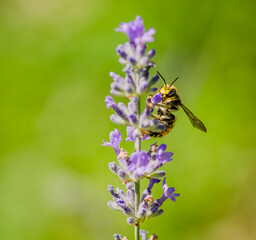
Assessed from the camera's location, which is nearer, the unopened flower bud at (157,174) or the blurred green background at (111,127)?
the unopened flower bud at (157,174)

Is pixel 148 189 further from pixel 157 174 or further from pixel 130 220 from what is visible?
pixel 130 220

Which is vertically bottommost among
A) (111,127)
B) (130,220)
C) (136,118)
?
(130,220)

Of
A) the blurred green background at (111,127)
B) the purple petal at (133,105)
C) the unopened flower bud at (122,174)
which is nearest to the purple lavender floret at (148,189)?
the unopened flower bud at (122,174)

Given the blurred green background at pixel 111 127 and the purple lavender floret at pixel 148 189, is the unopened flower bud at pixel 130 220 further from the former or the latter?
the blurred green background at pixel 111 127

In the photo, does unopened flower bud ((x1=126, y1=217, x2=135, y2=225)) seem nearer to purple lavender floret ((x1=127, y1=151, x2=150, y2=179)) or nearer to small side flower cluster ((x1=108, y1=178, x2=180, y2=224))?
small side flower cluster ((x1=108, y1=178, x2=180, y2=224))

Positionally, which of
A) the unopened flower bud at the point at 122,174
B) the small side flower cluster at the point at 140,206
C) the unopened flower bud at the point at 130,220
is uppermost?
the unopened flower bud at the point at 122,174

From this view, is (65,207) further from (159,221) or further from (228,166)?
(228,166)

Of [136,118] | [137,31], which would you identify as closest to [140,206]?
[136,118]
